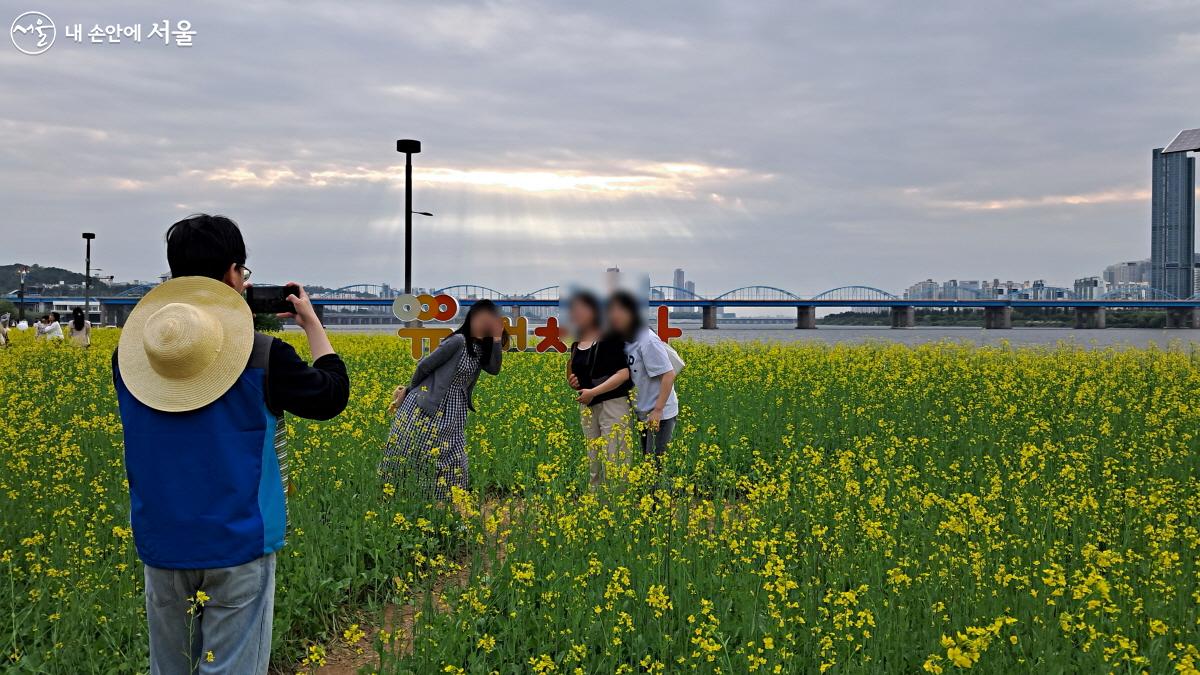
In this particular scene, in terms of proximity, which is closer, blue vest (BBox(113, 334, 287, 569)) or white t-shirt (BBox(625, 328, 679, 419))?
blue vest (BBox(113, 334, 287, 569))

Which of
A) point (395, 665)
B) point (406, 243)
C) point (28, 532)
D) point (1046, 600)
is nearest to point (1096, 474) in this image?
point (1046, 600)

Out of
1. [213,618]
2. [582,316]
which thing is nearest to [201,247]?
[213,618]

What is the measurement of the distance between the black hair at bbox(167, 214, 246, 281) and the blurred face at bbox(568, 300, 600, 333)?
3534mm

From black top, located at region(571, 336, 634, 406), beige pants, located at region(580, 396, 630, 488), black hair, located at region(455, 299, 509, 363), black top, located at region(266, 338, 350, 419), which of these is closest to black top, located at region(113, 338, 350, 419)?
black top, located at region(266, 338, 350, 419)

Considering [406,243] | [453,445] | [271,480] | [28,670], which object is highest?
[406,243]

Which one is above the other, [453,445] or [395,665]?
[453,445]

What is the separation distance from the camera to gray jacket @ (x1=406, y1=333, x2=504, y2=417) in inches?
230

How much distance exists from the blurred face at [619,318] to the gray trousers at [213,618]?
12.1ft

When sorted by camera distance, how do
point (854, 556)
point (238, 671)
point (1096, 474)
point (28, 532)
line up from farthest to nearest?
point (1096, 474) → point (28, 532) → point (854, 556) → point (238, 671)

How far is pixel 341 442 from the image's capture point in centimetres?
702

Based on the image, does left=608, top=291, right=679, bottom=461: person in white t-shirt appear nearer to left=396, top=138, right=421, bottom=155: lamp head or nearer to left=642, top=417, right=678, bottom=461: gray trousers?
left=642, top=417, right=678, bottom=461: gray trousers

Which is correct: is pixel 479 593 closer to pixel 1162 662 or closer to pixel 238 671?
pixel 238 671

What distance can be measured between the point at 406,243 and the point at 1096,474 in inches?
553

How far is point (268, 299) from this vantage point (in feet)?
9.59
